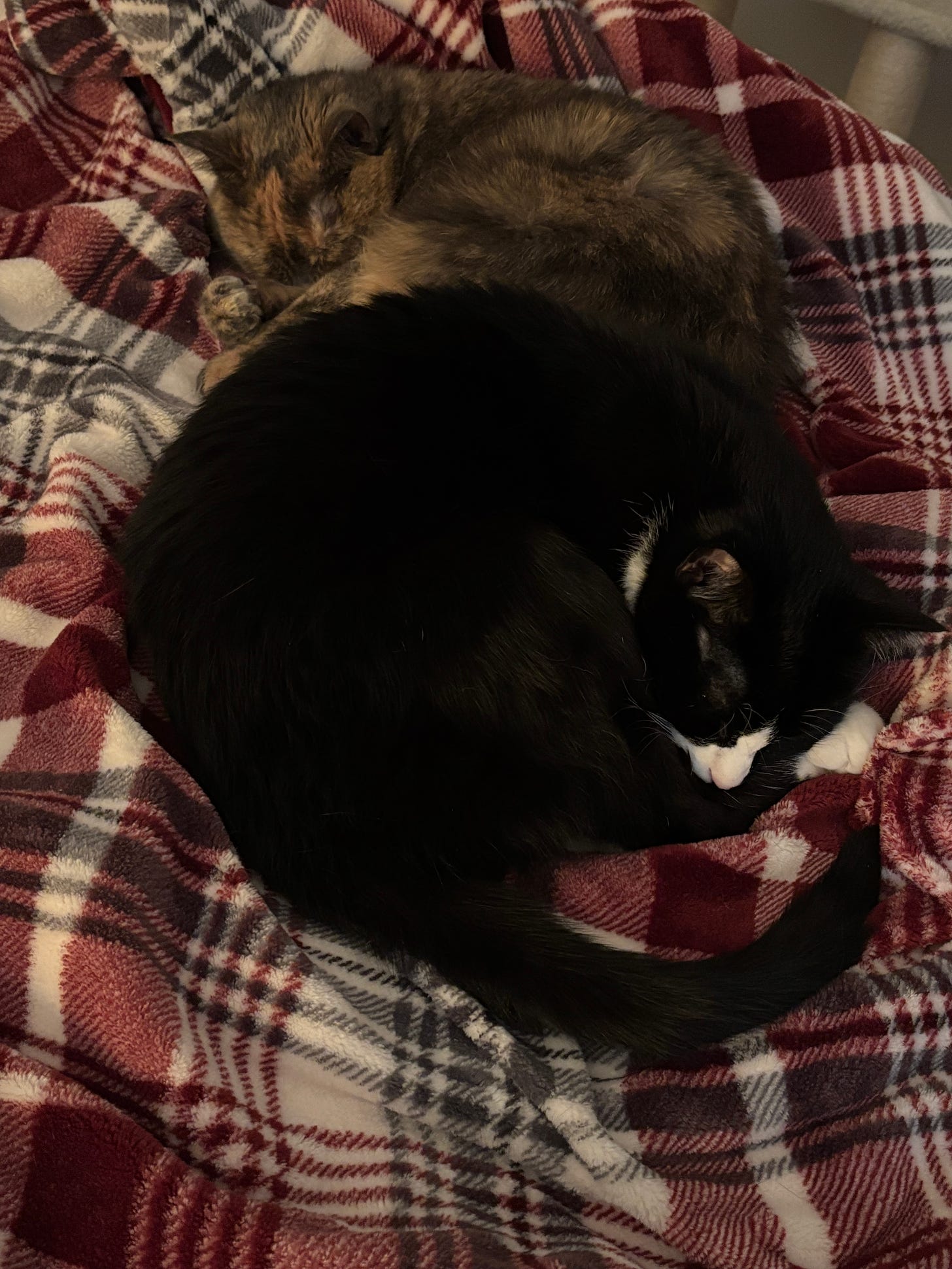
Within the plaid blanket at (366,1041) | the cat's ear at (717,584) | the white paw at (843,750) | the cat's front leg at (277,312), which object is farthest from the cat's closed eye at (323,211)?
the white paw at (843,750)

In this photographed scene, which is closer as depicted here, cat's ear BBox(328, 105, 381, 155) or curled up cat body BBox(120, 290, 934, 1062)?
curled up cat body BBox(120, 290, 934, 1062)

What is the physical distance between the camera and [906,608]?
101cm

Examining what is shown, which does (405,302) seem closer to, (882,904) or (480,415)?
(480,415)

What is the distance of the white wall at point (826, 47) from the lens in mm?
2033

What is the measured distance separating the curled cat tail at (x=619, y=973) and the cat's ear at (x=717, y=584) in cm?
33

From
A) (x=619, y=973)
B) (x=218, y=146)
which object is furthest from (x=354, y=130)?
(x=619, y=973)

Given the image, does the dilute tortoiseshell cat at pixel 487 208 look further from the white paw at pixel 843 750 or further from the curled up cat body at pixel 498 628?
the white paw at pixel 843 750

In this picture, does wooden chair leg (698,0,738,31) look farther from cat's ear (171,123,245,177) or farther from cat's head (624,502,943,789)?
cat's head (624,502,943,789)

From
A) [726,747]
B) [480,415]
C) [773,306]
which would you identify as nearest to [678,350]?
[480,415]

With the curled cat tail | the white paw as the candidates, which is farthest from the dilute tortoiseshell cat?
the curled cat tail

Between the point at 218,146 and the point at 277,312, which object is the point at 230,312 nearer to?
the point at 277,312

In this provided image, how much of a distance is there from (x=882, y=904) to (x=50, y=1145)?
874 millimetres

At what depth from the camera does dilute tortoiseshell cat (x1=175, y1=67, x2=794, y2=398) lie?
1.32 m

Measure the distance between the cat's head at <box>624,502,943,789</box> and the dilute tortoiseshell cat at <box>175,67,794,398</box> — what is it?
0.32 meters
